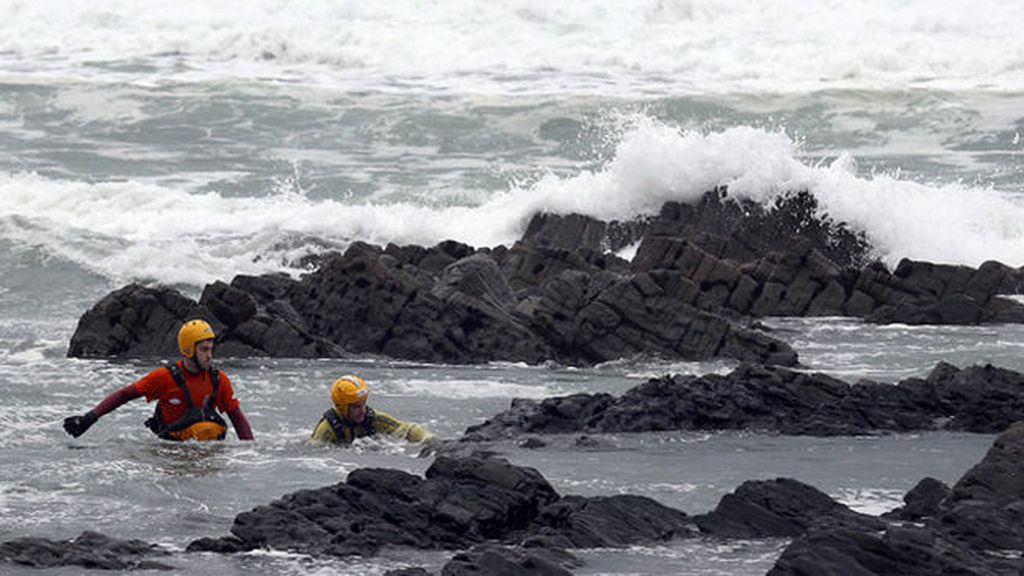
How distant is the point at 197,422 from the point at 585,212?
623 inches

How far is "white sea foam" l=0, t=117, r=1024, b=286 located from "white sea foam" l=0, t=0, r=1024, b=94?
17.0 m

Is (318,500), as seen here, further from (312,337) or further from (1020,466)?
(312,337)

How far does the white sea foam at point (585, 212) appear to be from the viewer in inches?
1273

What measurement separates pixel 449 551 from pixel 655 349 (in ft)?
37.2

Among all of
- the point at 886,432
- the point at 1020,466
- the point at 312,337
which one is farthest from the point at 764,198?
the point at 1020,466

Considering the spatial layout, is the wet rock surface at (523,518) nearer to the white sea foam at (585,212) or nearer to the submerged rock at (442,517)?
the submerged rock at (442,517)

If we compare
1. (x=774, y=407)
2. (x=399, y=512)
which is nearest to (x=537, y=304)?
(x=774, y=407)

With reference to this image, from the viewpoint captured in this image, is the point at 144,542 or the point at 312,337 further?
the point at 312,337

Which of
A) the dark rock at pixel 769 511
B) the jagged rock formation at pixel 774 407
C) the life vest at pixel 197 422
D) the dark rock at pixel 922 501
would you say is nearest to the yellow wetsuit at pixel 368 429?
the jagged rock formation at pixel 774 407

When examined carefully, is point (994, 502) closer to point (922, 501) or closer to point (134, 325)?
point (922, 501)

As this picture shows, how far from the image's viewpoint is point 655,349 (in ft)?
79.6

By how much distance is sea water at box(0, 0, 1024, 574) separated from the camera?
650 inches

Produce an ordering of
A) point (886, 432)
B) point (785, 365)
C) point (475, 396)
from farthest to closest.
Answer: point (785, 365)
point (475, 396)
point (886, 432)

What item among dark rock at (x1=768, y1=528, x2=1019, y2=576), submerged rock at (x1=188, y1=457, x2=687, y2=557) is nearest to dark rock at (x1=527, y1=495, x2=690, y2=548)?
submerged rock at (x1=188, y1=457, x2=687, y2=557)
